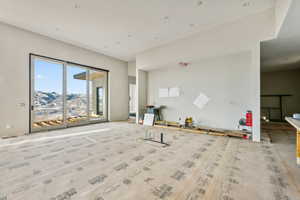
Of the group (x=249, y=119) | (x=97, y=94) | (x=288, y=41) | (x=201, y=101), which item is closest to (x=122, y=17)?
(x=201, y=101)

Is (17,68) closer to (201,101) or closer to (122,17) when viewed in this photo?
(122,17)

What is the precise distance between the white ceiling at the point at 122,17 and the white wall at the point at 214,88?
55.0 inches

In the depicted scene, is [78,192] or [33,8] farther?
[33,8]

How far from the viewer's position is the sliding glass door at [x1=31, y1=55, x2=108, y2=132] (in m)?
4.83

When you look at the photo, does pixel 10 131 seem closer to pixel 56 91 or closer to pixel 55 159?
pixel 56 91

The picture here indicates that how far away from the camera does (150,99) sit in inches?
272

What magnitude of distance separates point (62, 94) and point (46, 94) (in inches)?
21.2

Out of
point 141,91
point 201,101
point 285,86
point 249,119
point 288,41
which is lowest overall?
point 249,119

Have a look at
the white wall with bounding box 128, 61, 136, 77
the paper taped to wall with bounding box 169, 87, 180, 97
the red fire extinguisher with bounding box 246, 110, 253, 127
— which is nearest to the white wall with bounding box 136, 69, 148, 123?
the white wall with bounding box 128, 61, 136, 77

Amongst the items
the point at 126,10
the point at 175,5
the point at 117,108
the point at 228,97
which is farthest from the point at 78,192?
the point at 117,108

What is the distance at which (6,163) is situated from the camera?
2361 millimetres

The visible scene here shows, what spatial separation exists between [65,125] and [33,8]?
4.15 m

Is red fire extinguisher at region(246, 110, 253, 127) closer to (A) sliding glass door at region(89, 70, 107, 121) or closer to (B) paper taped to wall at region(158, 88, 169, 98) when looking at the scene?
(B) paper taped to wall at region(158, 88, 169, 98)

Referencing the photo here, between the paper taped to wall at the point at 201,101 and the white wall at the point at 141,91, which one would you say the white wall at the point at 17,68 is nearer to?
the white wall at the point at 141,91
